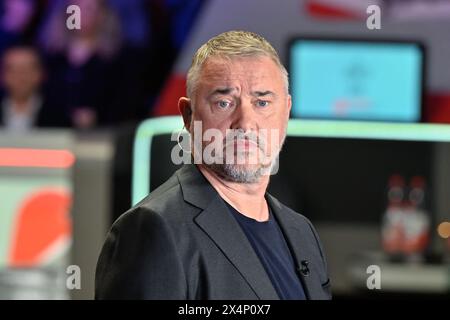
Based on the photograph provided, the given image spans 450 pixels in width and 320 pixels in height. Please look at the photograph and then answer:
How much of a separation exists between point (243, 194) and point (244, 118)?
0.08 meters

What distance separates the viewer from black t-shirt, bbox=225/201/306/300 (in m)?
0.99

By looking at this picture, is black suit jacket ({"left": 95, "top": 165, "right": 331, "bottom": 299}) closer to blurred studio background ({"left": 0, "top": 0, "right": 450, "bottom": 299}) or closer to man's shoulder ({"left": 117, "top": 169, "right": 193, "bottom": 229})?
man's shoulder ({"left": 117, "top": 169, "right": 193, "bottom": 229})

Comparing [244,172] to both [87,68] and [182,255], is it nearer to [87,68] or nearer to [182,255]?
[182,255]

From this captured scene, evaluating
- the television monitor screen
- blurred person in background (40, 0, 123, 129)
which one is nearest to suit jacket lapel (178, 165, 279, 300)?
the television monitor screen

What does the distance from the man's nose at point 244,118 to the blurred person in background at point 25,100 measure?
4.11 metres

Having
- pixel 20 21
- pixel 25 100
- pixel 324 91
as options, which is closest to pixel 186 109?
pixel 324 91

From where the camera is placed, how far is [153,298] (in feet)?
3.09

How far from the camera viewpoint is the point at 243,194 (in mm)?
1007

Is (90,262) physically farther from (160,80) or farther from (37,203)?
(160,80)

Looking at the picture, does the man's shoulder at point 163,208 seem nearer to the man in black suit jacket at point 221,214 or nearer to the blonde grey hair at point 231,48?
the man in black suit jacket at point 221,214

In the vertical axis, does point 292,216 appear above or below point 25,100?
below

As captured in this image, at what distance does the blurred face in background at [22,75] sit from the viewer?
508 centimetres

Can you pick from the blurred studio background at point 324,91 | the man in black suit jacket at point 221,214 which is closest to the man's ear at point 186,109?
the man in black suit jacket at point 221,214
